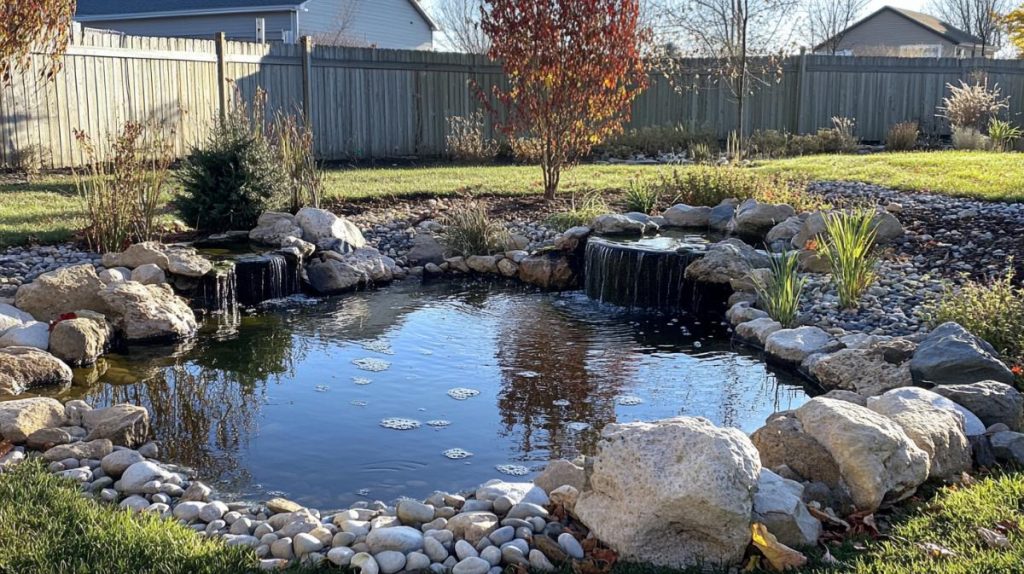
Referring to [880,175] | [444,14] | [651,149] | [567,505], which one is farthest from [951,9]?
[567,505]

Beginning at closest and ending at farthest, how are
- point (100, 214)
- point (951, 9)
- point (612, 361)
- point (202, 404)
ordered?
1. point (202, 404)
2. point (612, 361)
3. point (100, 214)
4. point (951, 9)

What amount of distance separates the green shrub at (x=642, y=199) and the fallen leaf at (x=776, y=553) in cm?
717

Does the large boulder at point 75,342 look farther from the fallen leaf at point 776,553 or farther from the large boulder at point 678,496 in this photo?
the fallen leaf at point 776,553

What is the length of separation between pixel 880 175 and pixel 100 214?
8.75 metres

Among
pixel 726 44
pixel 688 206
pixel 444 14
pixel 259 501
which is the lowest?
pixel 259 501

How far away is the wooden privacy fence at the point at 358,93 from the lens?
11.8 metres

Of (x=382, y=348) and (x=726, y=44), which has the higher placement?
(x=726, y=44)

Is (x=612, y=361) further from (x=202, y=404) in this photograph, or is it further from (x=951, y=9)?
(x=951, y=9)

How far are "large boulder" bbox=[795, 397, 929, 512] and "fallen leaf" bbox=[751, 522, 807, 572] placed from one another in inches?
21.1

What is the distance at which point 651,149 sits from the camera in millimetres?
16609

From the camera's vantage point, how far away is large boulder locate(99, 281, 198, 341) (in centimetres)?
672

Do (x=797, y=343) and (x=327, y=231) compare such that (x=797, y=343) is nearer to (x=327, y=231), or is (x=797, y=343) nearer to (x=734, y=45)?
(x=327, y=231)

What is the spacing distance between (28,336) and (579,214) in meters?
5.40

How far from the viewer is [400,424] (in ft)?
16.7
